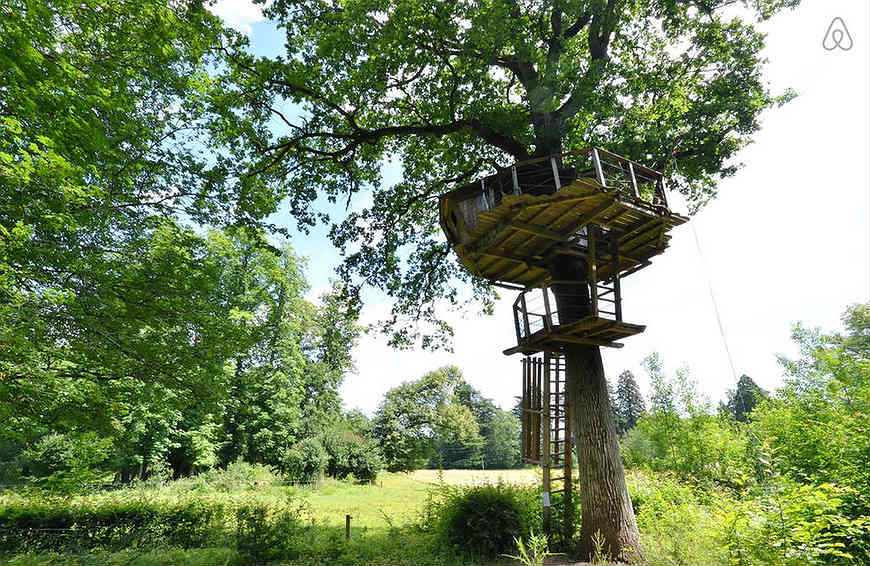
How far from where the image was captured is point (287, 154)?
12219 mm

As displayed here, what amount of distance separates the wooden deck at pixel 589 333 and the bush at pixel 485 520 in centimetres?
400

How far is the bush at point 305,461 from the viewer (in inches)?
1029

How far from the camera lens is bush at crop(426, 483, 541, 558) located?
9.25m

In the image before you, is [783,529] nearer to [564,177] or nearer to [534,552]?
[534,552]

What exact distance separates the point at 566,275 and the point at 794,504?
631cm

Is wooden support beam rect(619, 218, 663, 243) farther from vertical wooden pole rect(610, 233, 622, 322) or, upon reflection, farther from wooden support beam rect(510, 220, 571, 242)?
wooden support beam rect(510, 220, 571, 242)

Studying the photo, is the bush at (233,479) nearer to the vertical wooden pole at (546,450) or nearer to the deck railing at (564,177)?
the vertical wooden pole at (546,450)

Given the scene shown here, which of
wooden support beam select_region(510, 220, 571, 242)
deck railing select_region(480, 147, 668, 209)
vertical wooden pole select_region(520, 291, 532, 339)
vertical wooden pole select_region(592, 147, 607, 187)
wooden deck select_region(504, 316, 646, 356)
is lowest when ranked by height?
wooden deck select_region(504, 316, 646, 356)

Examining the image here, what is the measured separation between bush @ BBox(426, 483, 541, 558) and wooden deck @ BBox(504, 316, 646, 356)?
13.1 ft

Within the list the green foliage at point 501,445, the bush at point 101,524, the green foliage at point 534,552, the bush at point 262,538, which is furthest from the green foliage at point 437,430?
the green foliage at point 534,552

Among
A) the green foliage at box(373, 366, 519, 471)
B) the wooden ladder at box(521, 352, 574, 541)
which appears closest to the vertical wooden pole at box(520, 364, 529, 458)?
the wooden ladder at box(521, 352, 574, 541)

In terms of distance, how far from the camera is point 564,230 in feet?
31.4

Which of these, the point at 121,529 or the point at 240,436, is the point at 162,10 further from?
the point at 240,436

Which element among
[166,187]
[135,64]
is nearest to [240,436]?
[166,187]
